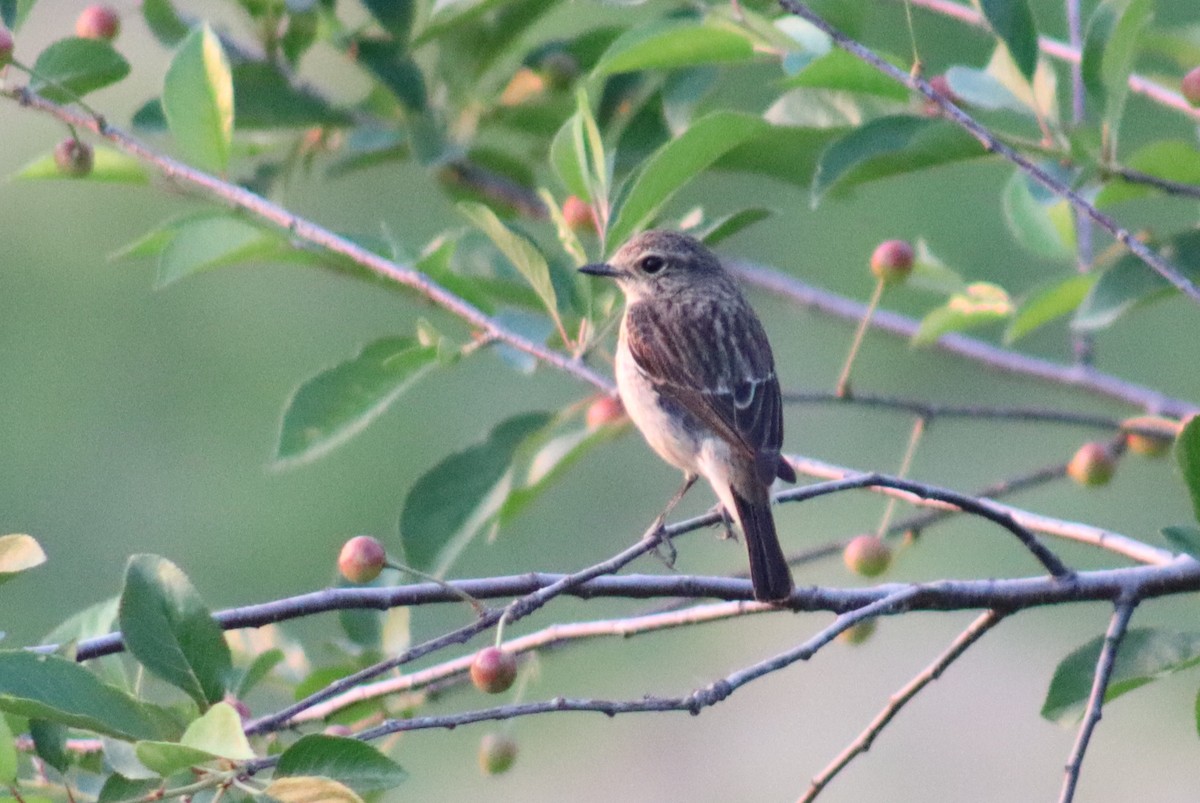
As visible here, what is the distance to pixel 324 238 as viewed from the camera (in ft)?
13.0

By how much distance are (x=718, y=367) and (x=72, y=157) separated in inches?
77.8

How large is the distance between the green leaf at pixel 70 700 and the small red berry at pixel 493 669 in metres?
0.54

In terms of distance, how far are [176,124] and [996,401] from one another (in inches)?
344

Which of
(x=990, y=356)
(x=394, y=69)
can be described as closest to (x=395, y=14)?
(x=394, y=69)

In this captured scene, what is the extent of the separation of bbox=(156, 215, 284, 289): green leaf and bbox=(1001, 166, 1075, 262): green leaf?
206 centimetres

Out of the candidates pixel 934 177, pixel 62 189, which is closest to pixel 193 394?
pixel 62 189

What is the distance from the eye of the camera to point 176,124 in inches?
159

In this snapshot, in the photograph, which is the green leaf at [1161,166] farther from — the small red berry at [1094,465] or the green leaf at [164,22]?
the green leaf at [164,22]

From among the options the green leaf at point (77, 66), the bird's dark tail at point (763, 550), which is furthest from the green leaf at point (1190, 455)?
the green leaf at point (77, 66)

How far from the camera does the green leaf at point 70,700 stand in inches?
99.0

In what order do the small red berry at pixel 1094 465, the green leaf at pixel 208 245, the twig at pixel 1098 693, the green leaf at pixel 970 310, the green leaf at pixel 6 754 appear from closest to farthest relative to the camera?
1. the green leaf at pixel 6 754
2. the twig at pixel 1098 693
3. the green leaf at pixel 208 245
4. the green leaf at pixel 970 310
5. the small red berry at pixel 1094 465

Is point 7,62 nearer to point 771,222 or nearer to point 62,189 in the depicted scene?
point 771,222

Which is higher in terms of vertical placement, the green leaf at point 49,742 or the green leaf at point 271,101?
the green leaf at point 271,101

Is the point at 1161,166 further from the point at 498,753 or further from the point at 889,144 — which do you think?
the point at 498,753
